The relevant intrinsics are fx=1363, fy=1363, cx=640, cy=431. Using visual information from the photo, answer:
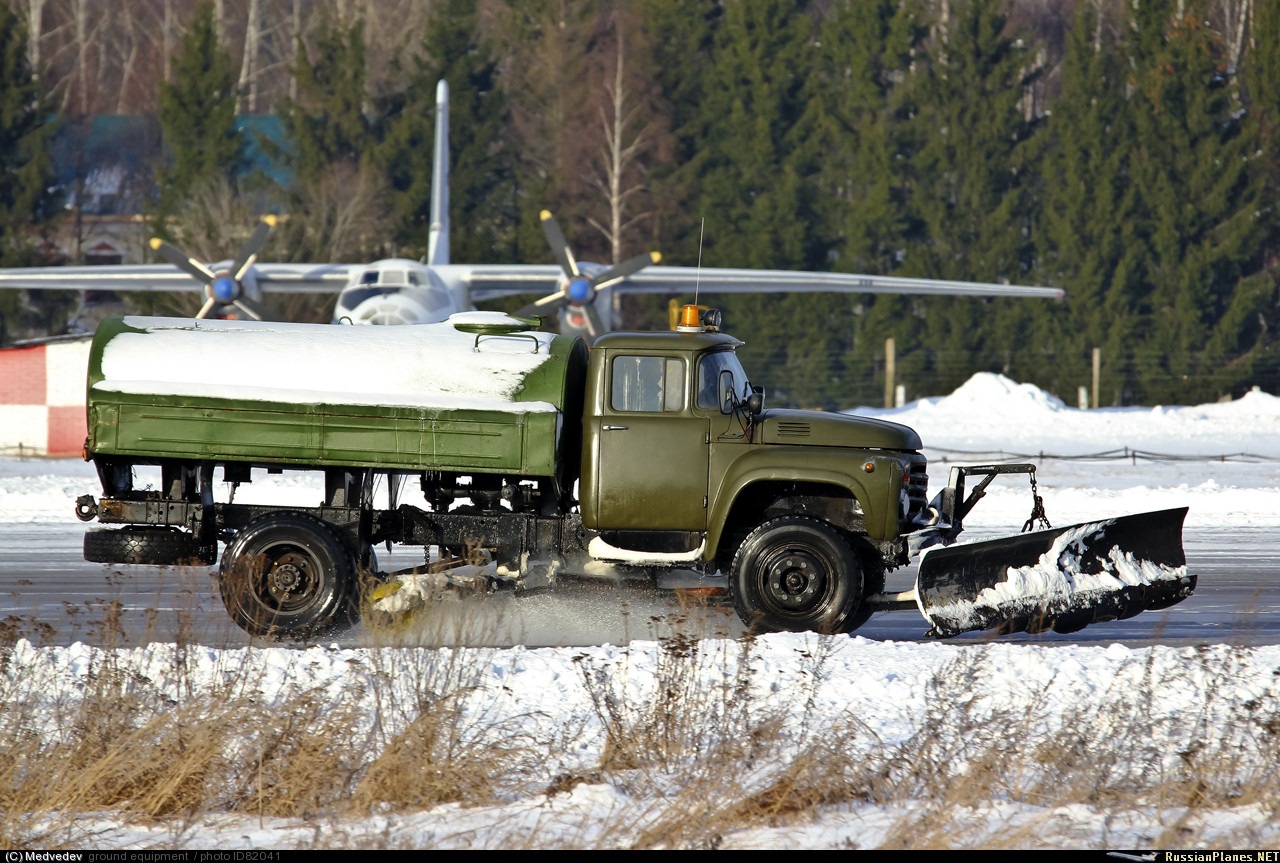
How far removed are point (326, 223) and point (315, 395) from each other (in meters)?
38.6

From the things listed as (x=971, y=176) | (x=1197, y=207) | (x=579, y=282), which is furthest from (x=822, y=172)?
(x=579, y=282)

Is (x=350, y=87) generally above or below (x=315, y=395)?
above

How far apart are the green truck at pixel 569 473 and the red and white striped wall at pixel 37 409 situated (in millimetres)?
16854

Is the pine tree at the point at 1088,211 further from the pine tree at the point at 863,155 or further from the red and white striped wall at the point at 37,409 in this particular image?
the red and white striped wall at the point at 37,409

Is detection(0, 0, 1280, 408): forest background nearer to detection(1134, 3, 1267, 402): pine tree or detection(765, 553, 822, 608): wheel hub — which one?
detection(1134, 3, 1267, 402): pine tree

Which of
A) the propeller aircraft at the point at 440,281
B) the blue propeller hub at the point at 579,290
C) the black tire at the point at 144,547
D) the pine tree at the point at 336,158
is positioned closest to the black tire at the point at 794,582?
the black tire at the point at 144,547

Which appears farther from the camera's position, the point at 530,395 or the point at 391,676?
the point at 530,395

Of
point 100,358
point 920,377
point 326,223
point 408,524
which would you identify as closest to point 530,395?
point 408,524

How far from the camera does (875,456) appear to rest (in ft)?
30.7

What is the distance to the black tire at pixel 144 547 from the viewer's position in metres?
9.65

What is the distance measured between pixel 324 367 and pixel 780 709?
425 cm

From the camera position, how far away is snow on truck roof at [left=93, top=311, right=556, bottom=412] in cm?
938

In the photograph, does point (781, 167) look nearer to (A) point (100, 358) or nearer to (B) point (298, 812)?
(A) point (100, 358)

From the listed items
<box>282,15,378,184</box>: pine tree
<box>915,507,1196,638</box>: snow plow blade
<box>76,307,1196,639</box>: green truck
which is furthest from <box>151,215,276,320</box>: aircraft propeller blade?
<box>915,507,1196,638</box>: snow plow blade
